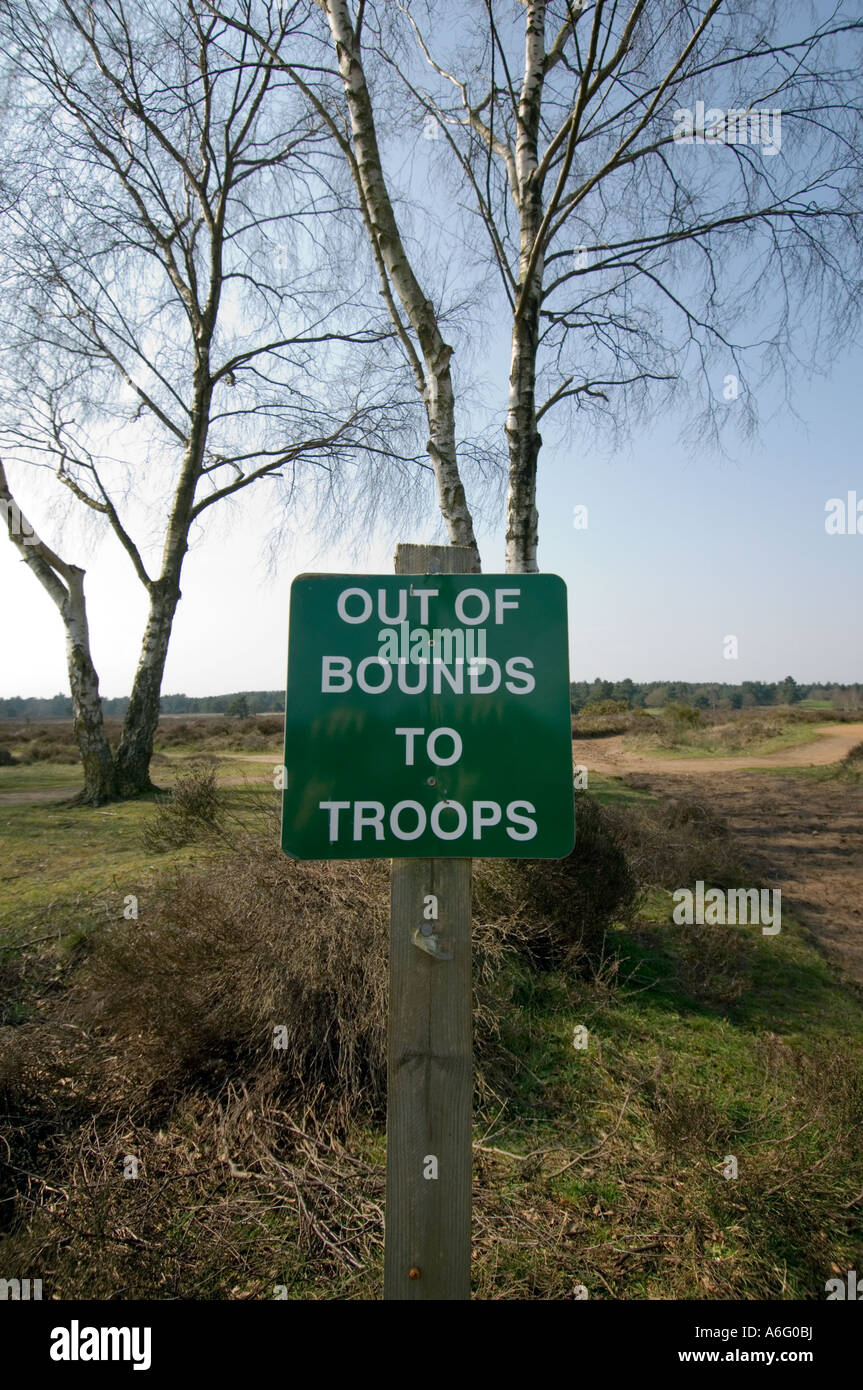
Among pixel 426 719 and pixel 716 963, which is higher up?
pixel 426 719

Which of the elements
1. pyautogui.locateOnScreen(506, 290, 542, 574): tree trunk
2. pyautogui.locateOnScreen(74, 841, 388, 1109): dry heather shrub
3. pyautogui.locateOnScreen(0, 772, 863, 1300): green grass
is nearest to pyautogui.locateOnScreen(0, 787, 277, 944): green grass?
pyautogui.locateOnScreen(0, 772, 863, 1300): green grass

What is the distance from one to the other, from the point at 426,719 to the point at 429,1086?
31.1 inches

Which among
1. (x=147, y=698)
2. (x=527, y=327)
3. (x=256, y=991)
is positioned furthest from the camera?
(x=147, y=698)

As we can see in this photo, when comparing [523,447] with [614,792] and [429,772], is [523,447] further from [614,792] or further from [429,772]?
[614,792]

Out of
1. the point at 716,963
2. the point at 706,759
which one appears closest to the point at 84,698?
the point at 716,963

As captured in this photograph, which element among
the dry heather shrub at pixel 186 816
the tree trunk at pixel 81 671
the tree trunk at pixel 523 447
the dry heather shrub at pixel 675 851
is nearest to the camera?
the tree trunk at pixel 523 447

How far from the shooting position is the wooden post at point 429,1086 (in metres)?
1.49

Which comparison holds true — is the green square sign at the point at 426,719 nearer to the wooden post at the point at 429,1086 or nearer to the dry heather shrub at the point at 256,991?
the wooden post at the point at 429,1086

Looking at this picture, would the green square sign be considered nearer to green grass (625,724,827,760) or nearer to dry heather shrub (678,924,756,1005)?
dry heather shrub (678,924,756,1005)

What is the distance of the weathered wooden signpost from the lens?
1.54 metres

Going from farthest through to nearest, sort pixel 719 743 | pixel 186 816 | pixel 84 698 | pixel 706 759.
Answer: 1. pixel 719 743
2. pixel 706 759
3. pixel 84 698
4. pixel 186 816

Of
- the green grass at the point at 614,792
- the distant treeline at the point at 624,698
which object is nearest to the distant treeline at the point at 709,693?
the distant treeline at the point at 624,698

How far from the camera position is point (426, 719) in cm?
157

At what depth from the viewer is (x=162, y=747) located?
A: 102 ft
